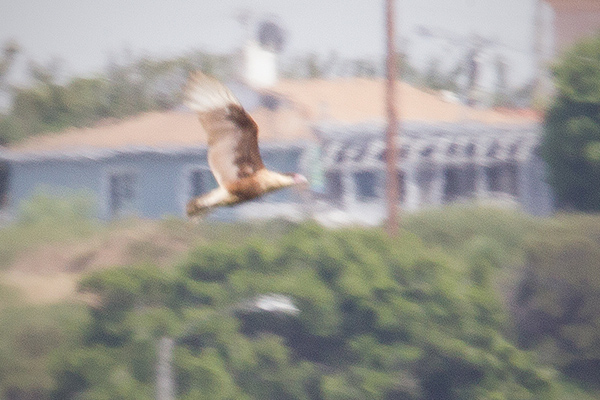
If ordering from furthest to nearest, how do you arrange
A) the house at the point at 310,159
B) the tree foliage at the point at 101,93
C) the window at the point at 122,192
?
the tree foliage at the point at 101,93 < the window at the point at 122,192 < the house at the point at 310,159

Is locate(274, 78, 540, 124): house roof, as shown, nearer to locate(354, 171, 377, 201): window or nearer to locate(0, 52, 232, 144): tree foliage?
locate(354, 171, 377, 201): window

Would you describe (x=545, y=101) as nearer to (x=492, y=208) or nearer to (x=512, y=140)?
(x=512, y=140)

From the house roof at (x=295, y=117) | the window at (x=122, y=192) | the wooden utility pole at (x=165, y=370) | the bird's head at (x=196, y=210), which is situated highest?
the bird's head at (x=196, y=210)

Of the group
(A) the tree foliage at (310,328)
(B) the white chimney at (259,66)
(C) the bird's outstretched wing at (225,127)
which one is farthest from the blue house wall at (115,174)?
(C) the bird's outstretched wing at (225,127)

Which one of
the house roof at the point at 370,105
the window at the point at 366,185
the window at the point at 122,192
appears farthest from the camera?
the house roof at the point at 370,105

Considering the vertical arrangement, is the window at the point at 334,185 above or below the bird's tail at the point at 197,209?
below

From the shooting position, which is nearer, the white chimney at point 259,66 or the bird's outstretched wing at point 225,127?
the bird's outstretched wing at point 225,127

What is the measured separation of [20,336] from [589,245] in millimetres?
9843

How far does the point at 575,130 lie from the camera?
20.5 metres

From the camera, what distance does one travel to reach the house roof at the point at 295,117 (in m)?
21.8

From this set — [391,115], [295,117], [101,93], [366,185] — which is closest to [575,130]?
[366,185]

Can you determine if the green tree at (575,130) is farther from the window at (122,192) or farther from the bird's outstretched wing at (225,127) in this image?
the bird's outstretched wing at (225,127)

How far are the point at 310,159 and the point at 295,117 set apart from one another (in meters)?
1.35

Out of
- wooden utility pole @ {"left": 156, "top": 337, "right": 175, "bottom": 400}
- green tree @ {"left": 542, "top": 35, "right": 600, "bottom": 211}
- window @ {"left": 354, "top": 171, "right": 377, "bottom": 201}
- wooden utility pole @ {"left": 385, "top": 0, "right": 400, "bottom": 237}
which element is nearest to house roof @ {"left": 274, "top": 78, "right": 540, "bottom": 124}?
window @ {"left": 354, "top": 171, "right": 377, "bottom": 201}
